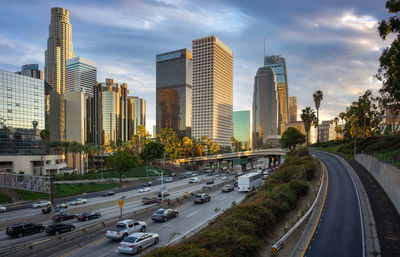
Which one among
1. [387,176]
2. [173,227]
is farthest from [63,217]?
[387,176]

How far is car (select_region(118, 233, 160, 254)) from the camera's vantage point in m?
22.8

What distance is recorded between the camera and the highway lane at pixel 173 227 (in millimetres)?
23906

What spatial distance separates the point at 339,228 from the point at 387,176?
16689 mm

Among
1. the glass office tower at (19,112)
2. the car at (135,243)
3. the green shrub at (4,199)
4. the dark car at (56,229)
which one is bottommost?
the green shrub at (4,199)

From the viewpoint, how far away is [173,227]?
3206 cm

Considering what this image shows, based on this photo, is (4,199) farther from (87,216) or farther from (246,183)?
(246,183)

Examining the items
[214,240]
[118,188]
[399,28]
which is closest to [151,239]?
[214,240]

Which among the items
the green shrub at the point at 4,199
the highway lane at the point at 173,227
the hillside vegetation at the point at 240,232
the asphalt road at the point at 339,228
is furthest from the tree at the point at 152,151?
the hillside vegetation at the point at 240,232

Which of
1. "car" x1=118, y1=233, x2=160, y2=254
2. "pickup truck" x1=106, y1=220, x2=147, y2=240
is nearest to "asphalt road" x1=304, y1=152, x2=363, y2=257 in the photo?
"car" x1=118, y1=233, x2=160, y2=254

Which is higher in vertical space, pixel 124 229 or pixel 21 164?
pixel 21 164

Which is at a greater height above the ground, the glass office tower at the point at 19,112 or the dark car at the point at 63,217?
the glass office tower at the point at 19,112

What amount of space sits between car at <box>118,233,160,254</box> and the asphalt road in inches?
563

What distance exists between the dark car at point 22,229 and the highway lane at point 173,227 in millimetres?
8855

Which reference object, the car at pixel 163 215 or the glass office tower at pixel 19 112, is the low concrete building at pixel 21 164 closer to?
the glass office tower at pixel 19 112
